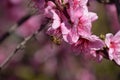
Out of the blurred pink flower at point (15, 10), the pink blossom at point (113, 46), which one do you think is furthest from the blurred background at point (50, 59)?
the pink blossom at point (113, 46)

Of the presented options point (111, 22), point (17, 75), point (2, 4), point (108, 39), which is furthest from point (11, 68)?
point (108, 39)

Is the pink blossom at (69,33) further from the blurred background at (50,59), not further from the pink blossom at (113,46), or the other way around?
the blurred background at (50,59)

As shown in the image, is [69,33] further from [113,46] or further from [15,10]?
[15,10]

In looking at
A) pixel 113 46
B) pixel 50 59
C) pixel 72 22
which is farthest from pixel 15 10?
pixel 72 22

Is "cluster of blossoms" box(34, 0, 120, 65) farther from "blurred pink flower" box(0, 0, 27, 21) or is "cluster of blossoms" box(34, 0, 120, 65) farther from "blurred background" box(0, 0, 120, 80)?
"blurred pink flower" box(0, 0, 27, 21)

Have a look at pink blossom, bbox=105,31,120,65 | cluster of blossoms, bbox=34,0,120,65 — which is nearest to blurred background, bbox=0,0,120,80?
pink blossom, bbox=105,31,120,65

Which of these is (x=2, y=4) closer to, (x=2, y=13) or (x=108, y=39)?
(x=2, y=13)
